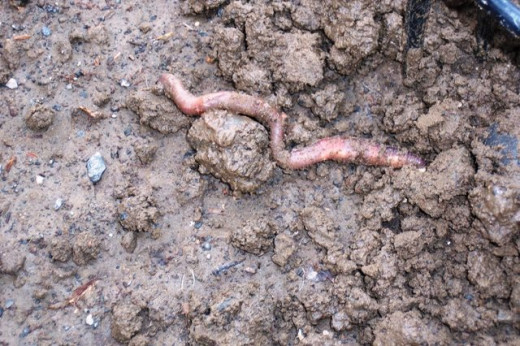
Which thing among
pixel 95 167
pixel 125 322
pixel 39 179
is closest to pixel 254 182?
pixel 95 167

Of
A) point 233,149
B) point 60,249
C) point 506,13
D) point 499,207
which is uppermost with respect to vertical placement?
point 506,13

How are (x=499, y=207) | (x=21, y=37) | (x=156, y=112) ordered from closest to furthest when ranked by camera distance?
(x=499, y=207) < (x=156, y=112) < (x=21, y=37)

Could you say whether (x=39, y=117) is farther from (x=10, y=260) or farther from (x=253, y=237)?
(x=253, y=237)


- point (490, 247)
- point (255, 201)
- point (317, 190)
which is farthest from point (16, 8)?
point (490, 247)

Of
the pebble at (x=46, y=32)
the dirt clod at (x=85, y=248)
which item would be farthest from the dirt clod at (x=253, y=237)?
the pebble at (x=46, y=32)

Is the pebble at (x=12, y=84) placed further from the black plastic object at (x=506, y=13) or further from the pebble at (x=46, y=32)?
the black plastic object at (x=506, y=13)

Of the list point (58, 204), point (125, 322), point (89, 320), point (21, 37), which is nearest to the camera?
point (125, 322)

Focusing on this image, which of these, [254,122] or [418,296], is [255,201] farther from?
[418,296]
